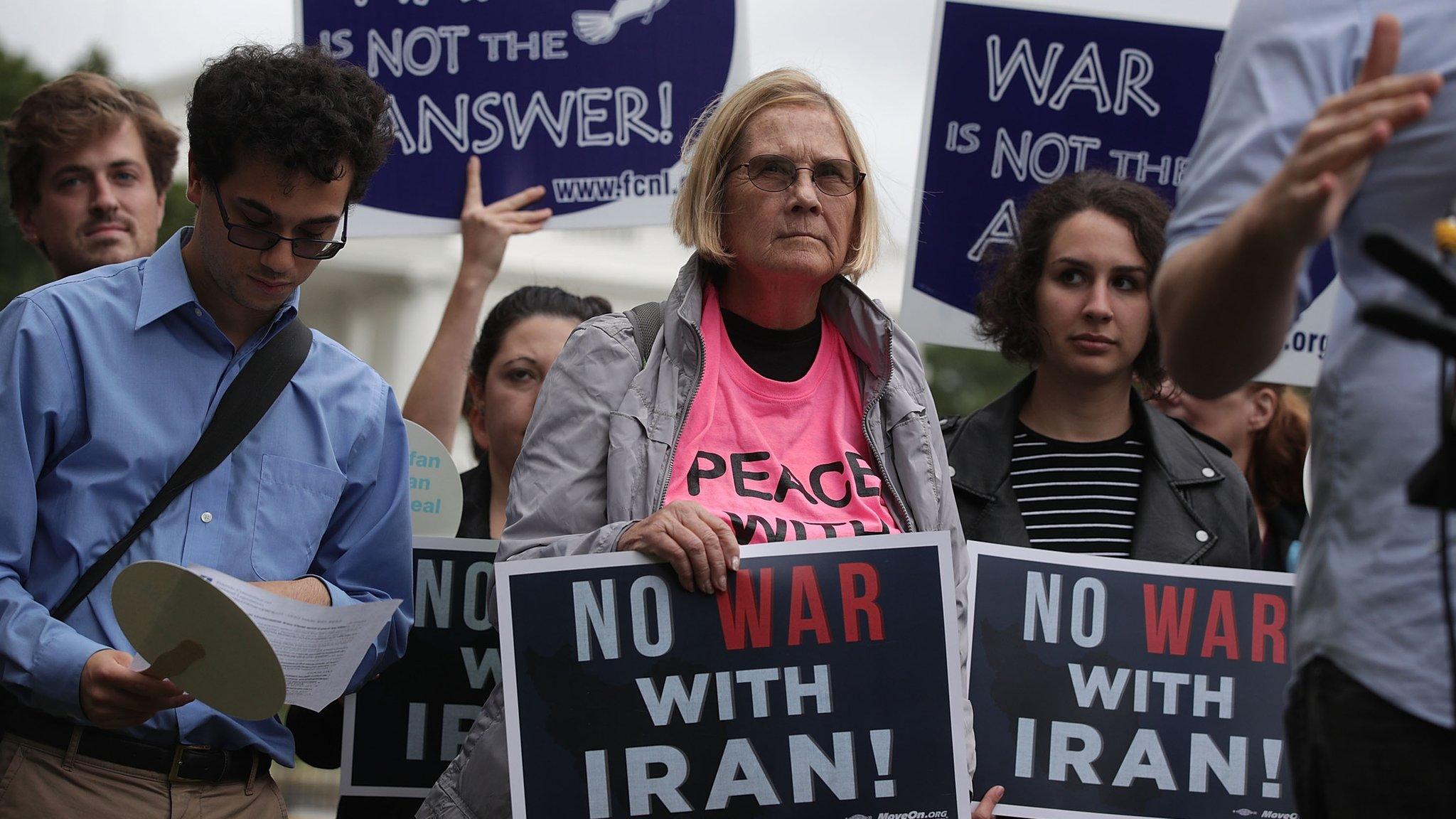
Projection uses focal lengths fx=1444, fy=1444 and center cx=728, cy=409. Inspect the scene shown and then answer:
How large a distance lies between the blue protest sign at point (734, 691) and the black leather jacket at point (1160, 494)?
0.71 metres

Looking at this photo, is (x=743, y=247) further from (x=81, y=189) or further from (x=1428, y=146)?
(x=81, y=189)

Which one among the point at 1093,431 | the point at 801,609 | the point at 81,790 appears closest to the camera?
the point at 81,790

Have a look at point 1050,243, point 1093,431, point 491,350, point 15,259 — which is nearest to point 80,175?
A: point 491,350

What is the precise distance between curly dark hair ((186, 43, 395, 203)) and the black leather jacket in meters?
1.47

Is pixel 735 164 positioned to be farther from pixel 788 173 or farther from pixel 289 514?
pixel 289 514

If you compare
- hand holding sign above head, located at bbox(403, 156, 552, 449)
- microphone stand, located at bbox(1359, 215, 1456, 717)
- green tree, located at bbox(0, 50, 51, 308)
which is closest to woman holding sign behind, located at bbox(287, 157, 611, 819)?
hand holding sign above head, located at bbox(403, 156, 552, 449)

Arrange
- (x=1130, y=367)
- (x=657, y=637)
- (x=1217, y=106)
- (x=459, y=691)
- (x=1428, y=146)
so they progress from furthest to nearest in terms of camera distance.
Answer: (x=1130, y=367) → (x=459, y=691) → (x=657, y=637) → (x=1217, y=106) → (x=1428, y=146)

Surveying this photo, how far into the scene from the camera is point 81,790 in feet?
8.14

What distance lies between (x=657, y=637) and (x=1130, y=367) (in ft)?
5.30

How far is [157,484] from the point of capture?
261cm

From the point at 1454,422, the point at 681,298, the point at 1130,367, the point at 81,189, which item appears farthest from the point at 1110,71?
the point at 1454,422

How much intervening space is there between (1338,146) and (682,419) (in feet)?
5.20

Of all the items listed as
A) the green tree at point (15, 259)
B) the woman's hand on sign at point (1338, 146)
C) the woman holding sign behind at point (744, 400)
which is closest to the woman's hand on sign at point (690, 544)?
the woman holding sign behind at point (744, 400)

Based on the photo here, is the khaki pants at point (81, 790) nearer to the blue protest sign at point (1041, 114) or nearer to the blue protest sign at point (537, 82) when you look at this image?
the blue protest sign at point (537, 82)
